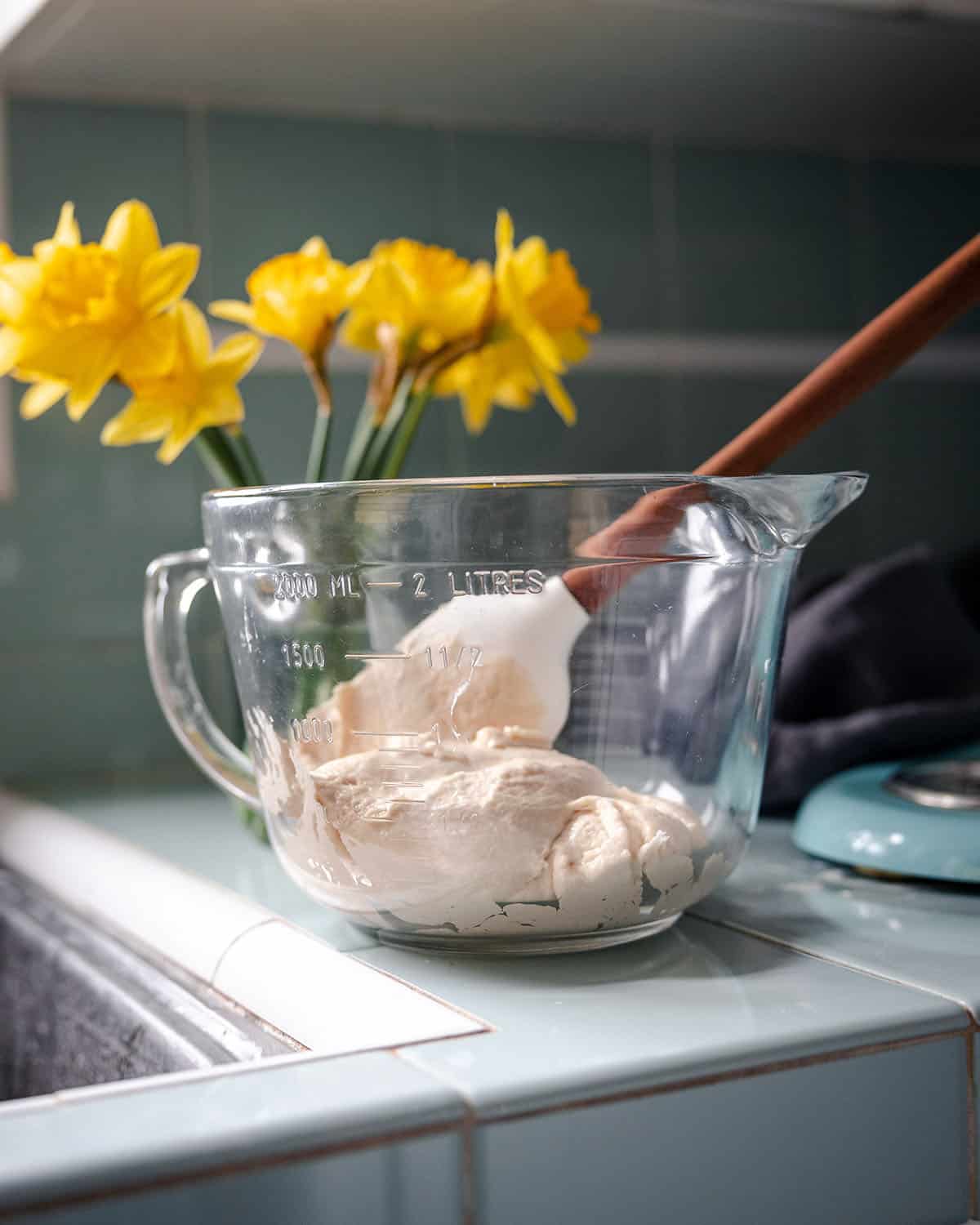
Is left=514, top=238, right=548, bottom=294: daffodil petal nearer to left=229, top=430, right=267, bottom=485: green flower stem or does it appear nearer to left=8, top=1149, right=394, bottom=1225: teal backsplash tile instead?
left=229, top=430, right=267, bottom=485: green flower stem

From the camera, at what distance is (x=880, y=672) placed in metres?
0.91

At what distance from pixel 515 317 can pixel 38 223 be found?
1.61ft

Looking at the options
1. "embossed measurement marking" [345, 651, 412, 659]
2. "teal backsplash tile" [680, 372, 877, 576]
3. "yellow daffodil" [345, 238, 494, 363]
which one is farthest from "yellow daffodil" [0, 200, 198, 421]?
"teal backsplash tile" [680, 372, 877, 576]

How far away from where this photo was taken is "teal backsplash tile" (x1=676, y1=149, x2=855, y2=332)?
1.32 m

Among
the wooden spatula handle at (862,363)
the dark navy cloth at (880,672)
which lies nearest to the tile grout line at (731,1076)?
the wooden spatula handle at (862,363)

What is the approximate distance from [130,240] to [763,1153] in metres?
0.49

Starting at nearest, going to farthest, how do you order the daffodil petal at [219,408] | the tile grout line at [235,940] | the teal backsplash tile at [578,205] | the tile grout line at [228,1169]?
1. the tile grout line at [228,1169]
2. the tile grout line at [235,940]
3. the daffodil petal at [219,408]
4. the teal backsplash tile at [578,205]

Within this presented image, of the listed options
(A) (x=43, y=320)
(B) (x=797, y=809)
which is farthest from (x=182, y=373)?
(B) (x=797, y=809)

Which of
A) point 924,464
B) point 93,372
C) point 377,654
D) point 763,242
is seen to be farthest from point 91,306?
point 924,464

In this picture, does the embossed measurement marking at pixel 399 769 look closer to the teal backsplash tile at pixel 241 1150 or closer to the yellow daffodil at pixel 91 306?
the teal backsplash tile at pixel 241 1150

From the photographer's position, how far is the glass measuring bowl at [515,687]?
1.74 feet

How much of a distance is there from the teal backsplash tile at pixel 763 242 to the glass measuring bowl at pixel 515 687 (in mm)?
789

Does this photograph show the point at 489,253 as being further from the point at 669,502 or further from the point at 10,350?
the point at 669,502

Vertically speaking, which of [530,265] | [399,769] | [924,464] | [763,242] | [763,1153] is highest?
[763,242]
